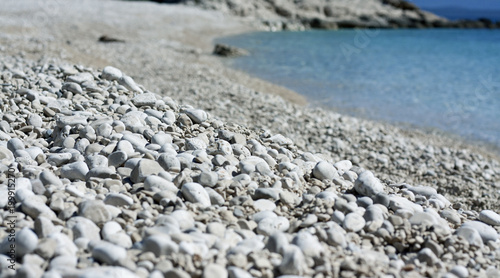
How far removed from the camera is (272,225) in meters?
2.80

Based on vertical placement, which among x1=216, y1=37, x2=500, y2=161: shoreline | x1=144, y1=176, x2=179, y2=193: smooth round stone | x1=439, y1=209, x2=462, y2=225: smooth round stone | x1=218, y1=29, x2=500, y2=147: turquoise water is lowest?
x1=218, y1=29, x2=500, y2=147: turquoise water

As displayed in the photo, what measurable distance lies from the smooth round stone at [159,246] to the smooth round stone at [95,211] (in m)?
0.44

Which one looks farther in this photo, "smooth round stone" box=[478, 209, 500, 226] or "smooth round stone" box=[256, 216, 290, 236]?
"smooth round stone" box=[478, 209, 500, 226]

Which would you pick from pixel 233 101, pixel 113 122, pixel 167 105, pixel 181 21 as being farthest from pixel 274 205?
pixel 181 21

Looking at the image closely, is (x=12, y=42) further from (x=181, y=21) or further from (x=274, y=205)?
(x=181, y=21)

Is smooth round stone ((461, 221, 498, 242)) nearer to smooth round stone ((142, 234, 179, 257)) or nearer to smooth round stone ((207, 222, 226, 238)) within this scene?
smooth round stone ((207, 222, 226, 238))

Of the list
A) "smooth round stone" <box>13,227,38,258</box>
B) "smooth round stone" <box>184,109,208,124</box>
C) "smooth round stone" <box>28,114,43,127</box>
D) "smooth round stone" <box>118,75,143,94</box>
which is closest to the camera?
"smooth round stone" <box>13,227,38,258</box>

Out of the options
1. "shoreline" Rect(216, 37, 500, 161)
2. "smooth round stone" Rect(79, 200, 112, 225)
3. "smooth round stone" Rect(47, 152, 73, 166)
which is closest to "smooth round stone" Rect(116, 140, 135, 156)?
"smooth round stone" Rect(47, 152, 73, 166)

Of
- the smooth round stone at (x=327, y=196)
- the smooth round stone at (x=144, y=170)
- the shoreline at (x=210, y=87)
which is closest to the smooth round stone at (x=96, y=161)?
the smooth round stone at (x=144, y=170)

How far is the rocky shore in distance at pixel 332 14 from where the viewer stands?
47.5 m

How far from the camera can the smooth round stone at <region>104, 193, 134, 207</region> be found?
283 centimetres

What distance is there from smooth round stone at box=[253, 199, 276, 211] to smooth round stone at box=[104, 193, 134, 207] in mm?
818

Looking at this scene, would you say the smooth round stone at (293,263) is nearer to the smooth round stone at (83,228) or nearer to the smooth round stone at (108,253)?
the smooth round stone at (108,253)

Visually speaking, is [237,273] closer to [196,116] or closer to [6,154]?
[6,154]
